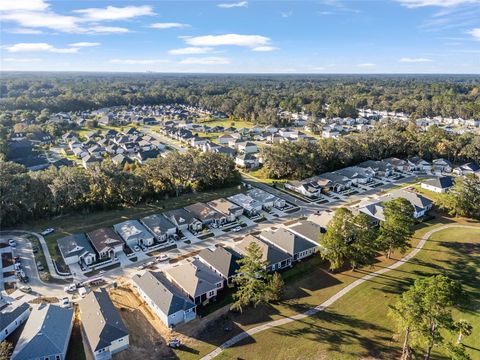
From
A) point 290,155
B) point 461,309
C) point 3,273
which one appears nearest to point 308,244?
point 461,309

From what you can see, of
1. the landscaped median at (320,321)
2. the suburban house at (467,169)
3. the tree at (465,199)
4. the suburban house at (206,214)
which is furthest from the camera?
the suburban house at (467,169)

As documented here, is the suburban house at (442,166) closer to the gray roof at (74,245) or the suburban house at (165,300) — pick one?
the suburban house at (165,300)

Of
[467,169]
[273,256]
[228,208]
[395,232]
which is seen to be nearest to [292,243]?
[273,256]

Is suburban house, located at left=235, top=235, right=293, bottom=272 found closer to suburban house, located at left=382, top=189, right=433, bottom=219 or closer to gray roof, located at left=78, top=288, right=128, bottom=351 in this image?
gray roof, located at left=78, top=288, right=128, bottom=351

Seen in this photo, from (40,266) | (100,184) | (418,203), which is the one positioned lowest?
(40,266)

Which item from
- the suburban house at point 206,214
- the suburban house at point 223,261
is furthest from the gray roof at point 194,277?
the suburban house at point 206,214

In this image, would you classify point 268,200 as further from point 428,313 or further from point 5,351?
point 5,351
